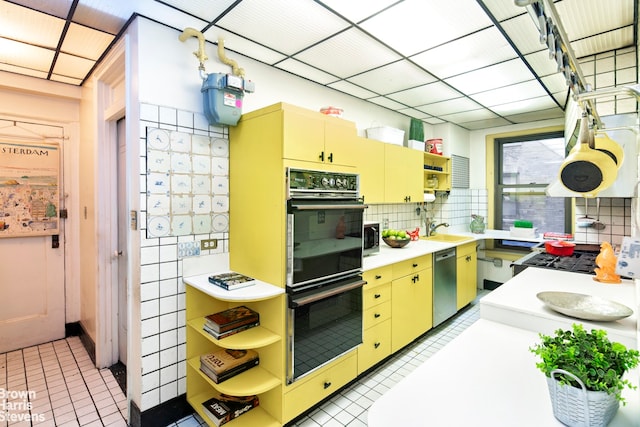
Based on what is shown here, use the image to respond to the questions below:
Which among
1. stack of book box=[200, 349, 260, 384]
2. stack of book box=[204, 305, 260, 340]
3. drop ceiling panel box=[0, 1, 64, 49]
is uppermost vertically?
drop ceiling panel box=[0, 1, 64, 49]

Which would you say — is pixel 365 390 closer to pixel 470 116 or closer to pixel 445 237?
pixel 445 237

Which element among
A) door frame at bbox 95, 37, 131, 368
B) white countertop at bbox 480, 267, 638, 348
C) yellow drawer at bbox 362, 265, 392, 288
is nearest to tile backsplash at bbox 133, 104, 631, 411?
door frame at bbox 95, 37, 131, 368

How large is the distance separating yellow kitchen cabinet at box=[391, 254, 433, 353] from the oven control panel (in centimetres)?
95

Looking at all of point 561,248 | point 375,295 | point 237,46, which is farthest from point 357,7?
point 561,248

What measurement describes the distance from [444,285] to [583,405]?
9.50 ft

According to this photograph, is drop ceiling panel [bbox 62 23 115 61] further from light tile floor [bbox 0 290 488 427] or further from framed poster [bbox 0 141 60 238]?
light tile floor [bbox 0 290 488 427]

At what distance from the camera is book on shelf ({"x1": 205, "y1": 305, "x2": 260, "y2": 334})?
6.53 feet

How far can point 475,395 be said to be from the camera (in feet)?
3.31

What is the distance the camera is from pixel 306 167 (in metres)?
2.07

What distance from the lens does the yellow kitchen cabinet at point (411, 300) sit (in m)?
2.89

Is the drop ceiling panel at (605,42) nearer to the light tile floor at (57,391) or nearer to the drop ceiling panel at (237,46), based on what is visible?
the drop ceiling panel at (237,46)

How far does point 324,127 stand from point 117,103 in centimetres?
165

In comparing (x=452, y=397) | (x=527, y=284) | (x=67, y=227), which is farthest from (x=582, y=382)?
(x=67, y=227)

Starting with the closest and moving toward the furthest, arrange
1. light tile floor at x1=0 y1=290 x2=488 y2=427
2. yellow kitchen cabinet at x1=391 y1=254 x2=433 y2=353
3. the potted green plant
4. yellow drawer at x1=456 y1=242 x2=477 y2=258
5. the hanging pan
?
the potted green plant, the hanging pan, light tile floor at x1=0 y1=290 x2=488 y2=427, yellow kitchen cabinet at x1=391 y1=254 x2=433 y2=353, yellow drawer at x1=456 y1=242 x2=477 y2=258
